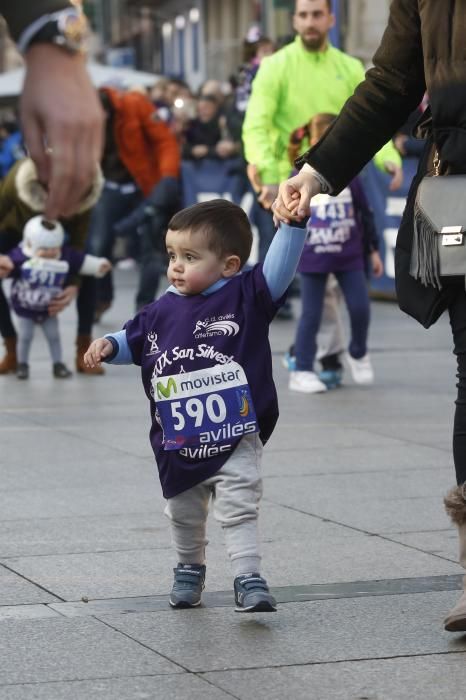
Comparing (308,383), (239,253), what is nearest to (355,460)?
(308,383)

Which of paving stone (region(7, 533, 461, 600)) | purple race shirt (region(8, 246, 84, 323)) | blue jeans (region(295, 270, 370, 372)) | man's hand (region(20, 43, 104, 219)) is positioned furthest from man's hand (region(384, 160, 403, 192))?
man's hand (region(20, 43, 104, 219))

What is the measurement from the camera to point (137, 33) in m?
58.3

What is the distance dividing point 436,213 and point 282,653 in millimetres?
1155

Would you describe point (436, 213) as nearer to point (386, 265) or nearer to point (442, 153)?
point (442, 153)

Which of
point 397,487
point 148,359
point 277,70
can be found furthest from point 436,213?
point 277,70

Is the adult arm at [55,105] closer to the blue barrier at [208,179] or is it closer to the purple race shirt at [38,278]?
the purple race shirt at [38,278]

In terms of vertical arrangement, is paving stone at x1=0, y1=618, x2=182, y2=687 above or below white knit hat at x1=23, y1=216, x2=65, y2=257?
above

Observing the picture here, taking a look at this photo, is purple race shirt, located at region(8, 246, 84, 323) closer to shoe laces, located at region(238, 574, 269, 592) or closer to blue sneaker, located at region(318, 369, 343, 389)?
blue sneaker, located at region(318, 369, 343, 389)

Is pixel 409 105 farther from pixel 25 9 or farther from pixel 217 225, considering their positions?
pixel 25 9

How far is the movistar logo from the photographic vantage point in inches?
173

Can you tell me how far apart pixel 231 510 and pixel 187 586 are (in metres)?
0.25

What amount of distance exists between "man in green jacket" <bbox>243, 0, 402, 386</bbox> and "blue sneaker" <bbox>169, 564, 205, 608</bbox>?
16.3ft

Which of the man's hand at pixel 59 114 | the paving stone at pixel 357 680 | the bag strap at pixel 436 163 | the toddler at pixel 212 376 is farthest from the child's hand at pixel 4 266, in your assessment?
the man's hand at pixel 59 114

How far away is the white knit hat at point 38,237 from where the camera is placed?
31.3 ft
